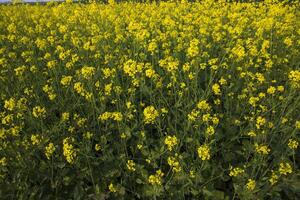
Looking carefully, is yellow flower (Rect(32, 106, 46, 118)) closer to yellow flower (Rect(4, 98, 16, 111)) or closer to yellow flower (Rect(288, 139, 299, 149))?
yellow flower (Rect(4, 98, 16, 111))

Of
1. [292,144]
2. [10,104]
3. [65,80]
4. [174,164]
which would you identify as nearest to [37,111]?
[10,104]

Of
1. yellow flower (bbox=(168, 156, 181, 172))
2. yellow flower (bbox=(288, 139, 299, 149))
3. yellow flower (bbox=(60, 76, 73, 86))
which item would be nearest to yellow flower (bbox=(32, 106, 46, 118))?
yellow flower (bbox=(60, 76, 73, 86))

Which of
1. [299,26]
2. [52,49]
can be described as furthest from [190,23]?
[52,49]

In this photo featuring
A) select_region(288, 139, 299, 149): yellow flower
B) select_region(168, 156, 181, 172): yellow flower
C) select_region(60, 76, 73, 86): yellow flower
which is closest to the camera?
select_region(168, 156, 181, 172): yellow flower

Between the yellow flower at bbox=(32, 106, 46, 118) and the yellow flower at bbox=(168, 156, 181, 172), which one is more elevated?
the yellow flower at bbox=(32, 106, 46, 118)

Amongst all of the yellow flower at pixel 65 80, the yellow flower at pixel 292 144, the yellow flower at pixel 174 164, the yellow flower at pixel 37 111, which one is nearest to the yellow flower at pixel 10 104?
the yellow flower at pixel 37 111

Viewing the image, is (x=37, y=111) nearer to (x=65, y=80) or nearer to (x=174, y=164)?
(x=65, y=80)

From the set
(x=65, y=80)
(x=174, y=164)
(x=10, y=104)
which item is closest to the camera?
(x=174, y=164)

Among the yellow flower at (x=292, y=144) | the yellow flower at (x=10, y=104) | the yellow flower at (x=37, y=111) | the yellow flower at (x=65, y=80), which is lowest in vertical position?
the yellow flower at (x=292, y=144)

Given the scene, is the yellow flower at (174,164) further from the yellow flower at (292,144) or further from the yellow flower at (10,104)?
the yellow flower at (10,104)

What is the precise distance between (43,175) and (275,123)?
2.19 m

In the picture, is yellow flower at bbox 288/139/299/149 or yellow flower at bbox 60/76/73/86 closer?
yellow flower at bbox 288/139/299/149

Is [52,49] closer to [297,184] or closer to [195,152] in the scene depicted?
[195,152]

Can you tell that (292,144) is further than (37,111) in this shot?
No
